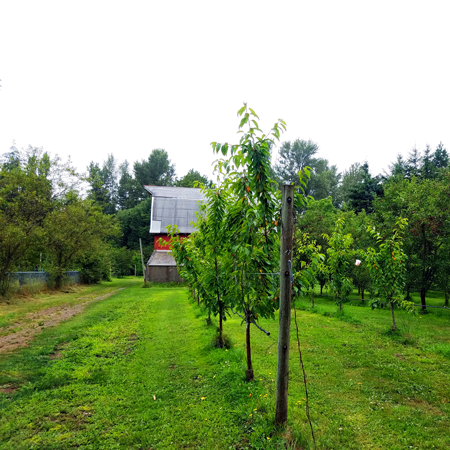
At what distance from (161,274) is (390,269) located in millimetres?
21824

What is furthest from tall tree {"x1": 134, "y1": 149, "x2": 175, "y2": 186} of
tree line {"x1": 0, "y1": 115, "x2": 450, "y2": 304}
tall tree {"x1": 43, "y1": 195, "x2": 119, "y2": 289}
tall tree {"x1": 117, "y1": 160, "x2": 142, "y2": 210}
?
tall tree {"x1": 43, "y1": 195, "x2": 119, "y2": 289}

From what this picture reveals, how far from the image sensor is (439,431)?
3760mm

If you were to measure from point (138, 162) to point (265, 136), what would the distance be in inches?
2607

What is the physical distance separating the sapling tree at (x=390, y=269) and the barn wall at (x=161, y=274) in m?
20.5

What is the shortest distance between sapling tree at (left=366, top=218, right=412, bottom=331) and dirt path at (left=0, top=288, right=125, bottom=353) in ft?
33.2

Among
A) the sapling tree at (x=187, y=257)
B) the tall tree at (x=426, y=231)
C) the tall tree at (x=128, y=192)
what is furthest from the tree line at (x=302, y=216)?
the tall tree at (x=128, y=192)

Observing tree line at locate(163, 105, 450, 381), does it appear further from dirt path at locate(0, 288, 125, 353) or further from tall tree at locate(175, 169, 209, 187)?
tall tree at locate(175, 169, 209, 187)

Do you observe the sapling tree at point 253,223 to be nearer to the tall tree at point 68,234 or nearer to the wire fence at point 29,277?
the wire fence at point 29,277

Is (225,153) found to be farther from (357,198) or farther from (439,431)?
(357,198)

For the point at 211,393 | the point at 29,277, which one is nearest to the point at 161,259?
the point at 29,277

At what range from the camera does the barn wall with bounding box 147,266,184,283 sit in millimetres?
27344

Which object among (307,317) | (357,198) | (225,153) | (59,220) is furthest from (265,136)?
(357,198)

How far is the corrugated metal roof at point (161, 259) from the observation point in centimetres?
2762

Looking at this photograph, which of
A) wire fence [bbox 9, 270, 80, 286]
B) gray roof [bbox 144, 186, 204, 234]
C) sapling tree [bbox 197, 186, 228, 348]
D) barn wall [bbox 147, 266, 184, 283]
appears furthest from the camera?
gray roof [bbox 144, 186, 204, 234]
